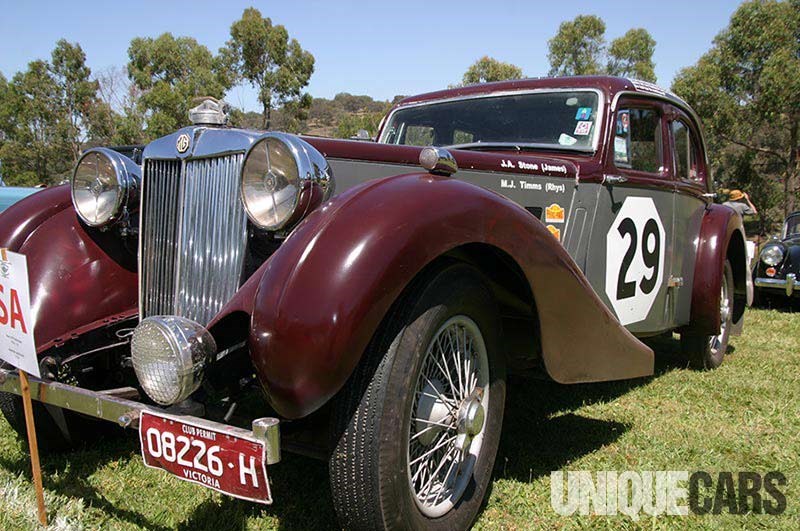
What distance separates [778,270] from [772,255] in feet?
0.73

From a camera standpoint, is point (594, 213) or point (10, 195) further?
point (10, 195)

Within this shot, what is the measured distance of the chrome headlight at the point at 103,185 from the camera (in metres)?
2.56

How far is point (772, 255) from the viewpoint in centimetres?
723

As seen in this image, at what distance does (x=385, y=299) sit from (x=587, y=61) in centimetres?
2659

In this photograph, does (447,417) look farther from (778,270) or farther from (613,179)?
(778,270)

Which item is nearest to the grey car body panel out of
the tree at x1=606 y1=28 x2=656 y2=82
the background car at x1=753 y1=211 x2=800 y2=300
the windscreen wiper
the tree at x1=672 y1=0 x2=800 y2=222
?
the windscreen wiper

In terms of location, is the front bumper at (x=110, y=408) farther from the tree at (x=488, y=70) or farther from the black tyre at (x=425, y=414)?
the tree at (x=488, y=70)

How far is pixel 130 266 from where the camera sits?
2.74m

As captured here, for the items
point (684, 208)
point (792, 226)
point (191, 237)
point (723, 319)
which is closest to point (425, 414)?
point (191, 237)

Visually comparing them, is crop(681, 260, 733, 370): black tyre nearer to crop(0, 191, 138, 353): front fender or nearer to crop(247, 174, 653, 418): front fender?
crop(247, 174, 653, 418): front fender

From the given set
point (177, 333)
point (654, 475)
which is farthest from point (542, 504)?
point (177, 333)

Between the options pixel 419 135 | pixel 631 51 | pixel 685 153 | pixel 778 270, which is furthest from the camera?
pixel 631 51

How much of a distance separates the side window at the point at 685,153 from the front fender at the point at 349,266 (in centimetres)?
231

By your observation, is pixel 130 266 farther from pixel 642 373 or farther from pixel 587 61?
pixel 587 61
